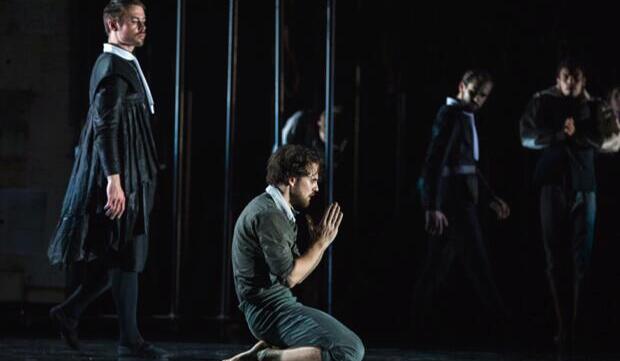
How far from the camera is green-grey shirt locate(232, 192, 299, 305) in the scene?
440 centimetres

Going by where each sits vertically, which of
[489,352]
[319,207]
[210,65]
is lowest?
[489,352]

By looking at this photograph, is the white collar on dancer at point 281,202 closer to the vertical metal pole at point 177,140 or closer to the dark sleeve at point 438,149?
the vertical metal pole at point 177,140

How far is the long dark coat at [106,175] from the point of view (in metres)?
5.08

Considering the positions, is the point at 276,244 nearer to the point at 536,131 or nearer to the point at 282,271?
the point at 282,271

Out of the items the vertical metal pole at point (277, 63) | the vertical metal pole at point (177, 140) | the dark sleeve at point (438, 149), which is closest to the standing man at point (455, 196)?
the dark sleeve at point (438, 149)

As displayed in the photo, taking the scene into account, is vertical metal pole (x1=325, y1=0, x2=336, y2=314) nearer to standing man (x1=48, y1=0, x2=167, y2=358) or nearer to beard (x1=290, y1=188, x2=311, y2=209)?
standing man (x1=48, y1=0, x2=167, y2=358)

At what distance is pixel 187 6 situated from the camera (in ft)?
25.2

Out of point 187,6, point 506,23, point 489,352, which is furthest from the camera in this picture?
point 506,23

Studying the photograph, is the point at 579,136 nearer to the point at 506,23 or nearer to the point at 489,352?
the point at 489,352

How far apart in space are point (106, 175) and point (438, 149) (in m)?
2.25

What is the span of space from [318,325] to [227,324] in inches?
91.7

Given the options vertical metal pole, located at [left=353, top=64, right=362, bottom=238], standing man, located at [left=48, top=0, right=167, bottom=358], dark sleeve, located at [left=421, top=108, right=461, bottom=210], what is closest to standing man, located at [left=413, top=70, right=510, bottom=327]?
dark sleeve, located at [left=421, top=108, right=461, bottom=210]

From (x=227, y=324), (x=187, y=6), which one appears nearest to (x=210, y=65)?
(x=187, y=6)

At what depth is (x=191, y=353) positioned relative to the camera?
17.9ft
